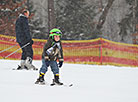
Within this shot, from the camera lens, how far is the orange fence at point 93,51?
14453mm

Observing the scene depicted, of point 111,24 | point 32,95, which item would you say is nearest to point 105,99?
point 32,95

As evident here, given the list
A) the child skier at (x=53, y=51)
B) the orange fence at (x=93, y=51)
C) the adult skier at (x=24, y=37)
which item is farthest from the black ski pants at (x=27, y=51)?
the orange fence at (x=93, y=51)

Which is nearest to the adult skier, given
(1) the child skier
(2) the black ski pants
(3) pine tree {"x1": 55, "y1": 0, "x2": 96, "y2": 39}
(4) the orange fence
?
(2) the black ski pants

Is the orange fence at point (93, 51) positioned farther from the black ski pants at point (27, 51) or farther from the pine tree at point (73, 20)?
the pine tree at point (73, 20)

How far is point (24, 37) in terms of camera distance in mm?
8500

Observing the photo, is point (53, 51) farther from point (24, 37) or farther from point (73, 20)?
point (73, 20)

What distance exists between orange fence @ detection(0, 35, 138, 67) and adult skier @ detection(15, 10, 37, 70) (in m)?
6.15

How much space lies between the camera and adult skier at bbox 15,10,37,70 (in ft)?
27.5

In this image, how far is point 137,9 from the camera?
86.7 ft

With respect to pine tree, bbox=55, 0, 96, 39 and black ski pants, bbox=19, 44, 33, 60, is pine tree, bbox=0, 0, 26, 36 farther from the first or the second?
black ski pants, bbox=19, 44, 33, 60

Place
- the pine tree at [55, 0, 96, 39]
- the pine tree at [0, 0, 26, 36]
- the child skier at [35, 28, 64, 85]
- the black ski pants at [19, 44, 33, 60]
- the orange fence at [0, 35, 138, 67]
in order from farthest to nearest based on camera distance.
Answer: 1. the pine tree at [55, 0, 96, 39]
2. the pine tree at [0, 0, 26, 36]
3. the orange fence at [0, 35, 138, 67]
4. the black ski pants at [19, 44, 33, 60]
5. the child skier at [35, 28, 64, 85]

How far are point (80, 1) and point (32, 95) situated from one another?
23.7 m

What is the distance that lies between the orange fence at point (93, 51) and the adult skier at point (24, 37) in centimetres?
615

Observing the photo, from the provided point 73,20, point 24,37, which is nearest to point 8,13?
point 73,20
